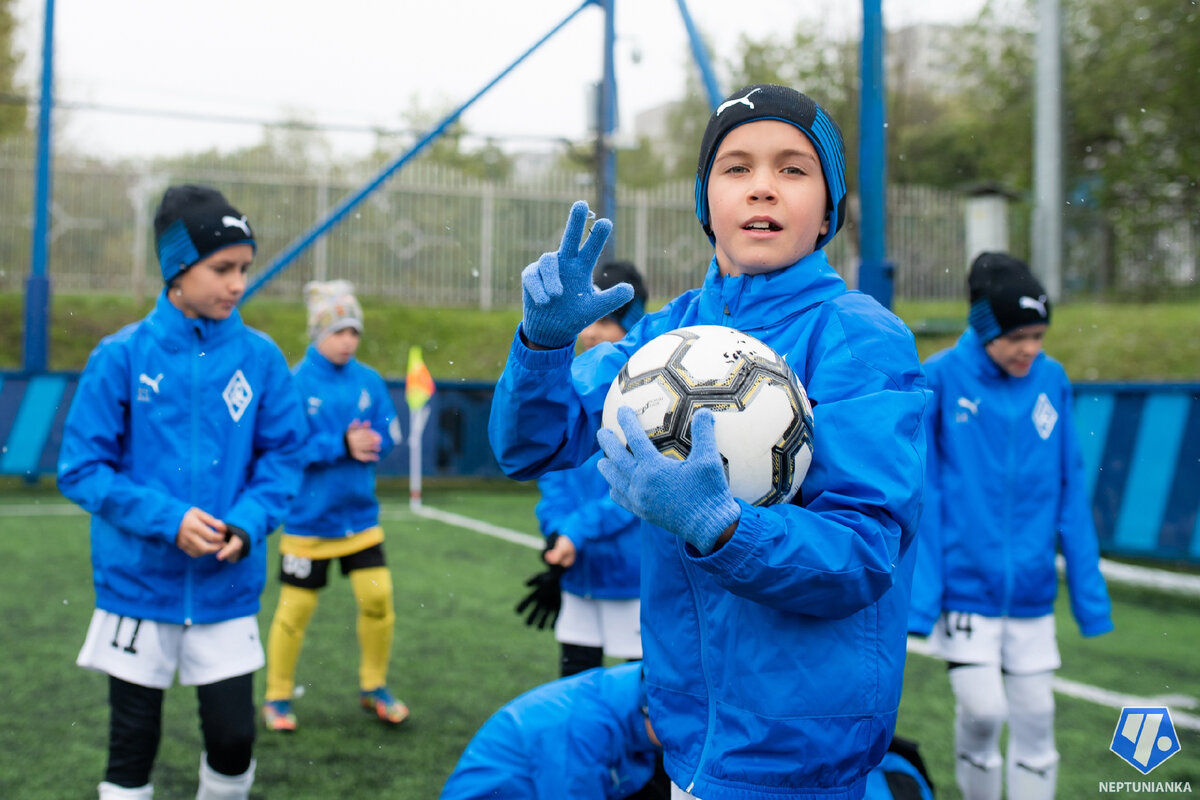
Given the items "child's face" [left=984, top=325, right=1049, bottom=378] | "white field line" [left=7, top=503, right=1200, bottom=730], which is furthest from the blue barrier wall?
"child's face" [left=984, top=325, right=1049, bottom=378]

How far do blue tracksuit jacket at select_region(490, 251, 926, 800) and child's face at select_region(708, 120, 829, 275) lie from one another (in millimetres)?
47

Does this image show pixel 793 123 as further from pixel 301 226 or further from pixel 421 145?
pixel 301 226

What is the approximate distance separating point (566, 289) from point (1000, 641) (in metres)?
2.51

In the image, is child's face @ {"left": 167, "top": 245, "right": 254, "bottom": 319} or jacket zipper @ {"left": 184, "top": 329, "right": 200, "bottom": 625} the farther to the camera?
child's face @ {"left": 167, "top": 245, "right": 254, "bottom": 319}

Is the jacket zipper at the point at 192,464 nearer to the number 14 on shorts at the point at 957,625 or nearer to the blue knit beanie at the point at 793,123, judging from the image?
the blue knit beanie at the point at 793,123

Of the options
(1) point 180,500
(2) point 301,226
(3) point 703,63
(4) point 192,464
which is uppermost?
(2) point 301,226

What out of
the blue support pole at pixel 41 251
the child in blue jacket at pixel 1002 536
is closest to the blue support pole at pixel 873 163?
the child in blue jacket at pixel 1002 536

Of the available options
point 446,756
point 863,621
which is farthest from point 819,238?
point 446,756

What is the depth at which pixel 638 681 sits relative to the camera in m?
2.35

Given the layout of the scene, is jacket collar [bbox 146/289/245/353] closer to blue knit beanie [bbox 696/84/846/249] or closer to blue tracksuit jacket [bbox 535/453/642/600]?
blue tracksuit jacket [bbox 535/453/642/600]

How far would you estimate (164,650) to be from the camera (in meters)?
3.01

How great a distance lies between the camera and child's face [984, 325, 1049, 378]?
3621 mm

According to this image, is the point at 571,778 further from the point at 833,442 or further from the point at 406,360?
the point at 406,360

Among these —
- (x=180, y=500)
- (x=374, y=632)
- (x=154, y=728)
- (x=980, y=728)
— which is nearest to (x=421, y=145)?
(x=374, y=632)
